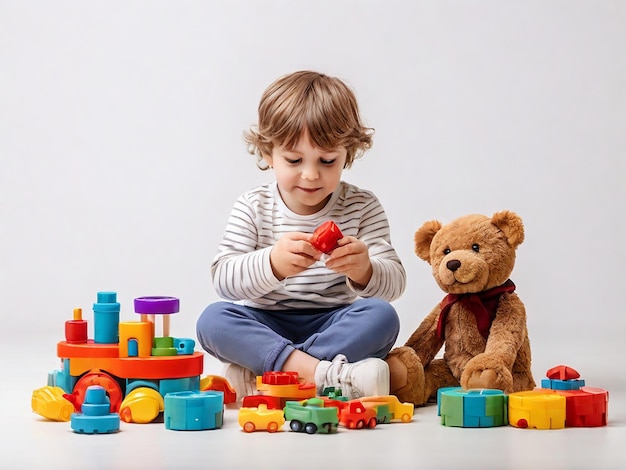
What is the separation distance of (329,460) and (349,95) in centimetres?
93

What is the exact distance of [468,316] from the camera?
2084mm

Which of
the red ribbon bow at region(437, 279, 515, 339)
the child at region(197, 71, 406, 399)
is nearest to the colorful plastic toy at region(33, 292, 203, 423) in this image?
the child at region(197, 71, 406, 399)

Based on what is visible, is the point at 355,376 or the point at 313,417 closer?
the point at 313,417

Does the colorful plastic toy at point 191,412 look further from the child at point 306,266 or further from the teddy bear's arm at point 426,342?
the teddy bear's arm at point 426,342

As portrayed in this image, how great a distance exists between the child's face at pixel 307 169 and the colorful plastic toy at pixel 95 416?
0.61 m

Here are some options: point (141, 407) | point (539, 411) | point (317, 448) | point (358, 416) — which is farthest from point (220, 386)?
point (539, 411)

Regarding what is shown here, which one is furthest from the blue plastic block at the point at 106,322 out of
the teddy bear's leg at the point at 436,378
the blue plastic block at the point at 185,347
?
the teddy bear's leg at the point at 436,378

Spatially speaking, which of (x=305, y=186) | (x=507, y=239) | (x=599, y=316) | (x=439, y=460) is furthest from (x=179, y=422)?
(x=599, y=316)

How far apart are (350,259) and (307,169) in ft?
0.71

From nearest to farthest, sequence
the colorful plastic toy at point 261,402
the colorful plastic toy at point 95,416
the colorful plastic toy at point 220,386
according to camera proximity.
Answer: the colorful plastic toy at point 95,416 → the colorful plastic toy at point 261,402 → the colorful plastic toy at point 220,386

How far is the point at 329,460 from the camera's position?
1.49 meters

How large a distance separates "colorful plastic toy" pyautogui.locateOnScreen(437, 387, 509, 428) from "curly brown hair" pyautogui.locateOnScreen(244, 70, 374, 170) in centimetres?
59

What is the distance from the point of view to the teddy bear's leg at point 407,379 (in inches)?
78.7

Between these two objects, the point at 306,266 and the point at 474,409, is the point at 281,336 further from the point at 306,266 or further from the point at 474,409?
the point at 474,409
